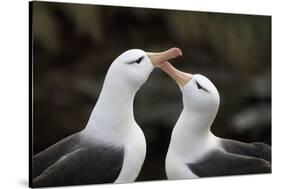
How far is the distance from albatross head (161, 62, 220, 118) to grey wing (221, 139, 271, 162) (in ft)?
1.13

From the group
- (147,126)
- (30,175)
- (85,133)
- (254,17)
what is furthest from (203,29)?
(30,175)

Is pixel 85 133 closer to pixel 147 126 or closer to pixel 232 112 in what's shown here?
pixel 147 126

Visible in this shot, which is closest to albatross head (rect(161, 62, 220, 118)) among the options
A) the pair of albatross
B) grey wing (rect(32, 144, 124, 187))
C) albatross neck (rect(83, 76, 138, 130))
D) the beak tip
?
the pair of albatross

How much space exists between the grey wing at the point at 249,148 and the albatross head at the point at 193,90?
1.13 ft

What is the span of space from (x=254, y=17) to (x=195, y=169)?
1.42m

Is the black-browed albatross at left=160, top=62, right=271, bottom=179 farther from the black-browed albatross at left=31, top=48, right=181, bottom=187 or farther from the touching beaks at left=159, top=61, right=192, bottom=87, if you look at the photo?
the black-browed albatross at left=31, top=48, right=181, bottom=187

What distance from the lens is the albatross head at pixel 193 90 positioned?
5.62 meters

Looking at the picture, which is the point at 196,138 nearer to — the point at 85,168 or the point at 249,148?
the point at 249,148

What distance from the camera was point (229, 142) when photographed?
5891 millimetres

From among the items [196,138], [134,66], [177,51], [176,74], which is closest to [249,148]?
[196,138]

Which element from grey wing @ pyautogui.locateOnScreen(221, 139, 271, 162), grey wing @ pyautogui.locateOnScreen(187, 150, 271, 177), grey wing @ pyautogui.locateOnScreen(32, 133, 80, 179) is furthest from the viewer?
grey wing @ pyautogui.locateOnScreen(221, 139, 271, 162)

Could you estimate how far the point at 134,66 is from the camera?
5418 mm

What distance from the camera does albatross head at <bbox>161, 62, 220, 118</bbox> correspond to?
5.62m

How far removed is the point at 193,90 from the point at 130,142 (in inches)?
26.7
